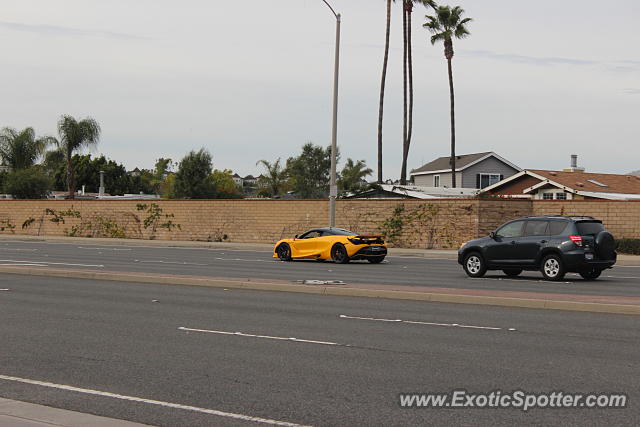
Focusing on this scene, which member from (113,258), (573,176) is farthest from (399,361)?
(573,176)

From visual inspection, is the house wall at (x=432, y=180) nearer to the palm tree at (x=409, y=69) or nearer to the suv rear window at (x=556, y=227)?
the palm tree at (x=409, y=69)

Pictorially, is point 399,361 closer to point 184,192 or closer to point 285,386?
point 285,386

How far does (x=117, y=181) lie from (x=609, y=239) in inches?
4159

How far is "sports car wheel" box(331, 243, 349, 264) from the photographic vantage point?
96.9ft

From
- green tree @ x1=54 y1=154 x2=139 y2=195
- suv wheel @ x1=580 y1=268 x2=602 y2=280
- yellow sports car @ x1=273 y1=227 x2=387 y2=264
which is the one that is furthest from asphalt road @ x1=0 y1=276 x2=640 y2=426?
green tree @ x1=54 y1=154 x2=139 y2=195

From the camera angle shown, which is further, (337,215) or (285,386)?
(337,215)

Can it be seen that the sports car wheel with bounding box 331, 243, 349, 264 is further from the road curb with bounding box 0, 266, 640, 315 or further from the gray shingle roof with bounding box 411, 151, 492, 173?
the gray shingle roof with bounding box 411, 151, 492, 173

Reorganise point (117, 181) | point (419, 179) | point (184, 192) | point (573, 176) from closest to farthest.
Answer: point (573, 176)
point (419, 179)
point (184, 192)
point (117, 181)

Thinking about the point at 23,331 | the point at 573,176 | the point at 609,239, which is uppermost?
the point at 573,176

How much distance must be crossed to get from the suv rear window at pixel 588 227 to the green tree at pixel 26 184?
216 ft

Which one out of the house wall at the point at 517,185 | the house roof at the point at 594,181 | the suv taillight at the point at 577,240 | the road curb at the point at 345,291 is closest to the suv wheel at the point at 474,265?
the suv taillight at the point at 577,240

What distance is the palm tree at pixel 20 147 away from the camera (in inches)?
3068

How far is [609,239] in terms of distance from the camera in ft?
71.0

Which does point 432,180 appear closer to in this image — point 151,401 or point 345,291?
point 345,291
